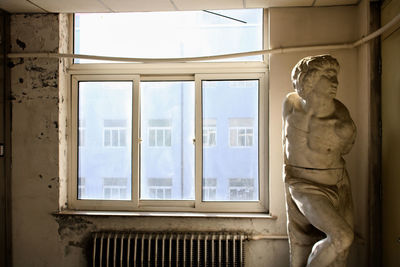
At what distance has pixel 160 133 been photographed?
9.90 ft

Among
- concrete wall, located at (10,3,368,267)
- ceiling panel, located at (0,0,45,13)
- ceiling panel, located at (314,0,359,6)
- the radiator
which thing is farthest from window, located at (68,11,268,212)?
ceiling panel, located at (314,0,359,6)

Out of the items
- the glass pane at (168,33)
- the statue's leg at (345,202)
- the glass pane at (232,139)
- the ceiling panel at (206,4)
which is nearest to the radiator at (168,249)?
the glass pane at (232,139)

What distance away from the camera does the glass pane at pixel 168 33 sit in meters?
2.95

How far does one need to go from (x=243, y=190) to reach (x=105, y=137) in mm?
1260

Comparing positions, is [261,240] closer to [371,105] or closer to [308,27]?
[371,105]

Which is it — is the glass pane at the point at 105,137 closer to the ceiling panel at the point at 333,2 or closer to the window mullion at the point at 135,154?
the window mullion at the point at 135,154

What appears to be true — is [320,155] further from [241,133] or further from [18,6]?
[18,6]

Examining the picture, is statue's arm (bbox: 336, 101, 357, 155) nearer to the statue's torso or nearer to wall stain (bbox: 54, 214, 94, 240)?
the statue's torso

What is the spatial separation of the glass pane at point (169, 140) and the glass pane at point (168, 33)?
12.2 inches

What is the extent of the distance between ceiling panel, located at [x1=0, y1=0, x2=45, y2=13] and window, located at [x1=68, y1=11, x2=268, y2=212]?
1.29 ft

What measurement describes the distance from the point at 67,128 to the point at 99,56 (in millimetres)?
681

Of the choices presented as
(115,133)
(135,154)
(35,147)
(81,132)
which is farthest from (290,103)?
(35,147)

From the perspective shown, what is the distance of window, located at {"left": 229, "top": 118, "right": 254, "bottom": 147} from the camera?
293 centimetres

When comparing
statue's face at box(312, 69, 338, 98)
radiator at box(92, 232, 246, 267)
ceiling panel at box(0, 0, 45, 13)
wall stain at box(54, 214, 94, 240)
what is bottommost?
radiator at box(92, 232, 246, 267)
